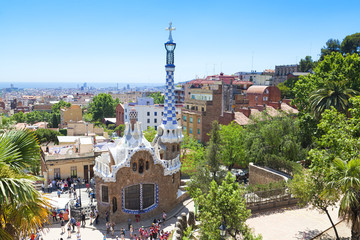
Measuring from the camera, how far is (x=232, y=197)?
13.5 metres

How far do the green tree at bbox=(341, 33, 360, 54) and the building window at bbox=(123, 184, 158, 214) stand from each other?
58.4 metres

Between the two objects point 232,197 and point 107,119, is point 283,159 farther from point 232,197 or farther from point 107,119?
point 107,119

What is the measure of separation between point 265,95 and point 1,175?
207 ft

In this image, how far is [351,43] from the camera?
6575cm

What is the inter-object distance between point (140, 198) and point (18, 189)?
59.3 ft

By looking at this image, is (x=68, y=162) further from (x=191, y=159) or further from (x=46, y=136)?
(x=46, y=136)

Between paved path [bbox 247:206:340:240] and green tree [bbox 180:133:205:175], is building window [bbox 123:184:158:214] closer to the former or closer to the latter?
green tree [bbox 180:133:205:175]

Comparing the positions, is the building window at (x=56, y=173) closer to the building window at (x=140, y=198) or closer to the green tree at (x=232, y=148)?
the building window at (x=140, y=198)

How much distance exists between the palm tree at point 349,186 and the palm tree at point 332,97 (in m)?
15.6

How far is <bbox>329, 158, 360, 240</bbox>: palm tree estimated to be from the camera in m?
13.3

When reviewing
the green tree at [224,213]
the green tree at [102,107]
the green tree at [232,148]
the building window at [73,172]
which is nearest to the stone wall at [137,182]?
the building window at [73,172]

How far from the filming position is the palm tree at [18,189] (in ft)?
29.5

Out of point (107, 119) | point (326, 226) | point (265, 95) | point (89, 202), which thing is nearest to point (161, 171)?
point (89, 202)

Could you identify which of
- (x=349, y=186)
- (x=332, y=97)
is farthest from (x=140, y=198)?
(x=332, y=97)
